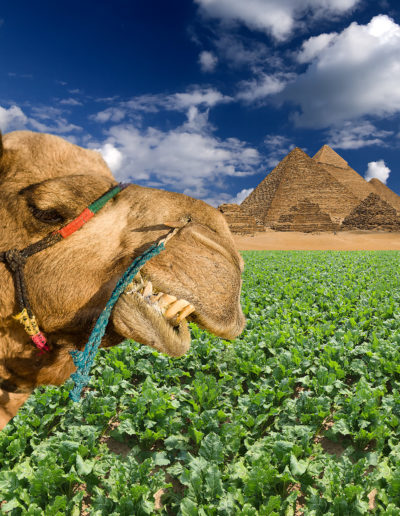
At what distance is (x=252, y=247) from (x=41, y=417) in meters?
63.6

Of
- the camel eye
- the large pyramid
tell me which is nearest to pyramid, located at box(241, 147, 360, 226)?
the large pyramid

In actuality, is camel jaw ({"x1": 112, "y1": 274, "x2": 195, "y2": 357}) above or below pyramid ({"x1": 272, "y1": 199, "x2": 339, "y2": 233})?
below

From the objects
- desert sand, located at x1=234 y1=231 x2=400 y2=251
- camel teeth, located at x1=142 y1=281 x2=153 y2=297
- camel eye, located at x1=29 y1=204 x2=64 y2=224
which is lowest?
camel teeth, located at x1=142 y1=281 x2=153 y2=297

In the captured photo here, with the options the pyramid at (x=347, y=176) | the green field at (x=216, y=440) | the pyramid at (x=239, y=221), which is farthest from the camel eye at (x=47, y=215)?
the pyramid at (x=347, y=176)

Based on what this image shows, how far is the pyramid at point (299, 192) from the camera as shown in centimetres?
15800

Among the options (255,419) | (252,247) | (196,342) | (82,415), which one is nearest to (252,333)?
(196,342)

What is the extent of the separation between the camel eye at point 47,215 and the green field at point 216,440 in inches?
111

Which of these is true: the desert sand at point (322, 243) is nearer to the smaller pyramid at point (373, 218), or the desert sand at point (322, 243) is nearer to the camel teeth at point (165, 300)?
the smaller pyramid at point (373, 218)

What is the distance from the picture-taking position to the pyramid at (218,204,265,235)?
88.9 meters

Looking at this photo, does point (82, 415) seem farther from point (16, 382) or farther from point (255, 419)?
point (16, 382)

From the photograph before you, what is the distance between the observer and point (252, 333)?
27.2 ft

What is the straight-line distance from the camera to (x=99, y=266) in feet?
4.17

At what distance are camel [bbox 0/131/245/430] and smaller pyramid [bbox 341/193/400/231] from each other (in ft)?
344

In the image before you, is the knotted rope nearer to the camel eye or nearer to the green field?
the camel eye
